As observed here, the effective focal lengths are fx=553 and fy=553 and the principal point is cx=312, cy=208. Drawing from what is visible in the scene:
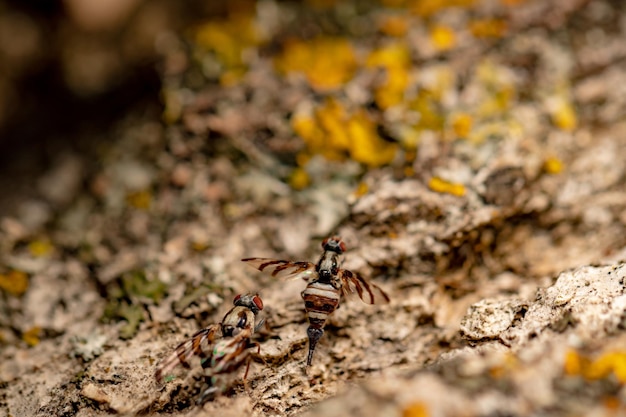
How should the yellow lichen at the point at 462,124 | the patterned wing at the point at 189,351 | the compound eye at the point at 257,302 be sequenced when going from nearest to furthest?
1. the patterned wing at the point at 189,351
2. the compound eye at the point at 257,302
3. the yellow lichen at the point at 462,124

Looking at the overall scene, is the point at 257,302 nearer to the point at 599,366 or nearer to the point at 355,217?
the point at 355,217

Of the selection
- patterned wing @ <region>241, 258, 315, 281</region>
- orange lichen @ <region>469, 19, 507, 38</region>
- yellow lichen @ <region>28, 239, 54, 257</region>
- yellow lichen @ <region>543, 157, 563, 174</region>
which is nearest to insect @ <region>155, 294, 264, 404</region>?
patterned wing @ <region>241, 258, 315, 281</region>

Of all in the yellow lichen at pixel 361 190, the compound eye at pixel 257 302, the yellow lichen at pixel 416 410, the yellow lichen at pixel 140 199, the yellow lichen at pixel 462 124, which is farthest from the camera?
the yellow lichen at pixel 140 199

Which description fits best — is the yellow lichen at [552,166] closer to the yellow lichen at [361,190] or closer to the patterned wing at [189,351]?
the yellow lichen at [361,190]

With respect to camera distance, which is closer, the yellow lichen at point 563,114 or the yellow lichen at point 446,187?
the yellow lichen at point 446,187

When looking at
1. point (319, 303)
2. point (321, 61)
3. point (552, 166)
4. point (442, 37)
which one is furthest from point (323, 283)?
point (442, 37)

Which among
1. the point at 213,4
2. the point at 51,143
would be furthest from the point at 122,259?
the point at 213,4

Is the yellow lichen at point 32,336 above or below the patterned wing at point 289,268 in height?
below

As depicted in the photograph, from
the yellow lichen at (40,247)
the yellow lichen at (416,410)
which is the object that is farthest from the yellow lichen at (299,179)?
the yellow lichen at (416,410)

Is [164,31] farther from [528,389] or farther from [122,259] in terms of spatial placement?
[528,389]
